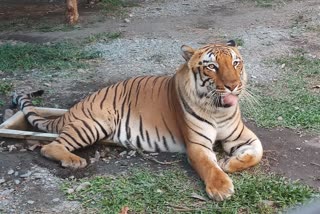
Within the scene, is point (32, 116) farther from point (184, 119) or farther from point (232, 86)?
point (232, 86)

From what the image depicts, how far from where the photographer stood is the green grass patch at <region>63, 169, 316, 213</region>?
3.34 metres

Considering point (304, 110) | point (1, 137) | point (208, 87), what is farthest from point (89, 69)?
point (208, 87)

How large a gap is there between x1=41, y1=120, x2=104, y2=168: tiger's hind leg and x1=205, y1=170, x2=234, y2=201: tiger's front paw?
3.31 ft

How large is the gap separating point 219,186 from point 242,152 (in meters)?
0.56

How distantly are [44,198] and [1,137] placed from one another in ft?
3.77

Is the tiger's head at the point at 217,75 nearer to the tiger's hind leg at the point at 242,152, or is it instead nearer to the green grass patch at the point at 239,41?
the tiger's hind leg at the point at 242,152

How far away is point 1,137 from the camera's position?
Answer: 4.51 metres

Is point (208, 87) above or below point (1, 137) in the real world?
above

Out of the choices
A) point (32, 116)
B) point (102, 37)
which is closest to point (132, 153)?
point (32, 116)

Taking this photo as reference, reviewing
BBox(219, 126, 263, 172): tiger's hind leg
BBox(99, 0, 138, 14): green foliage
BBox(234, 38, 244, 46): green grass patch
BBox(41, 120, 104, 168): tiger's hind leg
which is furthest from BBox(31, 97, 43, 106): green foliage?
BBox(99, 0, 138, 14): green foliage

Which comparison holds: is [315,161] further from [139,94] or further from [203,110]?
[139,94]

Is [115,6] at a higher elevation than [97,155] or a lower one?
lower

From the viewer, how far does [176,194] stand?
354 cm

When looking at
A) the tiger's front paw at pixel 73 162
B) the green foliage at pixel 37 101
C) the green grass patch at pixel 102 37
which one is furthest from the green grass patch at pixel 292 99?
the green grass patch at pixel 102 37
